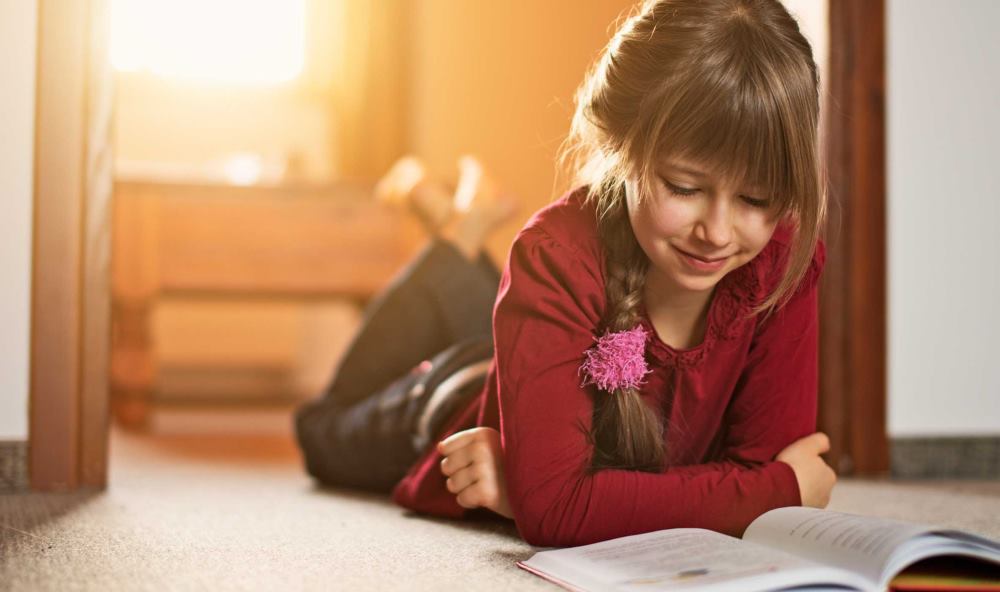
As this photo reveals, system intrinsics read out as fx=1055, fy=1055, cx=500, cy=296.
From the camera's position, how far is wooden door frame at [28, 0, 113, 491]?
1253mm

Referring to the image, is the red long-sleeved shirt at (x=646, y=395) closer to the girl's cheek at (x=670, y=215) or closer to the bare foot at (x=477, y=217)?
the girl's cheek at (x=670, y=215)

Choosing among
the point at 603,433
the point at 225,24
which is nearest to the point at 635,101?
the point at 603,433

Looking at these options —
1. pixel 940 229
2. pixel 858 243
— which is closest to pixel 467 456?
pixel 858 243

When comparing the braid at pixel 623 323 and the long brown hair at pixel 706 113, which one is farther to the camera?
the braid at pixel 623 323

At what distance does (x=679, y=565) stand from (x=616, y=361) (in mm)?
207

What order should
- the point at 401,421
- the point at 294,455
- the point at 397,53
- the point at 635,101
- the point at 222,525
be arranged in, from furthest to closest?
the point at 397,53, the point at 294,455, the point at 401,421, the point at 222,525, the point at 635,101

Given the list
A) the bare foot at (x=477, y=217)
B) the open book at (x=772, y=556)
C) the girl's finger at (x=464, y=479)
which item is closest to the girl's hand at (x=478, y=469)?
the girl's finger at (x=464, y=479)

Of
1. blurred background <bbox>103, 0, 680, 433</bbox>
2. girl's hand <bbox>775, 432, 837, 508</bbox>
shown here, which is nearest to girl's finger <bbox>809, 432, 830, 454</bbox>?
girl's hand <bbox>775, 432, 837, 508</bbox>

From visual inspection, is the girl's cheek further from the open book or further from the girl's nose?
the open book

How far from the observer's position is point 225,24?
3.41 metres

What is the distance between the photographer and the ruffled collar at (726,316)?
92cm

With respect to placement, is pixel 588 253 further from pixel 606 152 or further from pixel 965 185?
pixel 965 185

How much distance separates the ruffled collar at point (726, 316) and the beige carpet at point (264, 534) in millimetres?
209

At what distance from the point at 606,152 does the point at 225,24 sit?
9.21 feet
